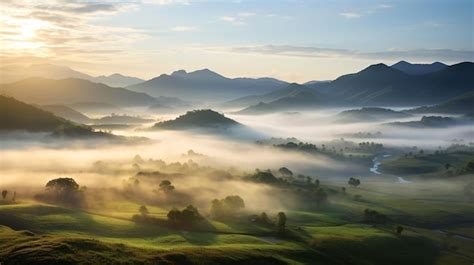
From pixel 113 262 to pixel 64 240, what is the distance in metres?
18.8

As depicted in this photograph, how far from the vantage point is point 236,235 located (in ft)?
655

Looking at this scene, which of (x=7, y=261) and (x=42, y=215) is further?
(x=42, y=215)

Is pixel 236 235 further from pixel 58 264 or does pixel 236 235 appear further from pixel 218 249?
pixel 58 264

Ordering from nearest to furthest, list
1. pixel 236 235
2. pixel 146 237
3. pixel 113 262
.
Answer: pixel 113 262
pixel 146 237
pixel 236 235

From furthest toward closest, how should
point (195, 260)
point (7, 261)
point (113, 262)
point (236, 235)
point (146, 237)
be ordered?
point (236, 235) < point (146, 237) < point (195, 260) < point (113, 262) < point (7, 261)

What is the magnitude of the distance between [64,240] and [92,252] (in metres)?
10.5

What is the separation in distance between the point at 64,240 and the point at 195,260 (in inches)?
1544

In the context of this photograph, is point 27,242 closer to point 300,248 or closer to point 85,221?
point 85,221

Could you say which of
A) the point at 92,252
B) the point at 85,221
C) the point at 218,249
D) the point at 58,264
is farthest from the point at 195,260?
the point at 85,221

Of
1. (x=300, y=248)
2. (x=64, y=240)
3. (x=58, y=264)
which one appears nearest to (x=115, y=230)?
(x=64, y=240)

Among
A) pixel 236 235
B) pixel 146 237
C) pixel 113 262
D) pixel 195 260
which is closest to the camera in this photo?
pixel 113 262

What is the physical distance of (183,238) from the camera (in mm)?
187250

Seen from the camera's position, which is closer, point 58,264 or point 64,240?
point 58,264

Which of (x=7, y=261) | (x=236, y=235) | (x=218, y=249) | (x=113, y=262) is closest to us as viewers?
(x=7, y=261)
